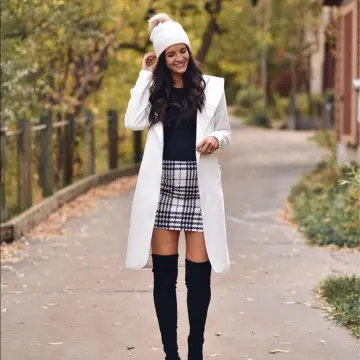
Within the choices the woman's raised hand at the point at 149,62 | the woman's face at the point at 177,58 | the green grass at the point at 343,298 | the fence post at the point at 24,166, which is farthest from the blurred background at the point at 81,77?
the woman's face at the point at 177,58

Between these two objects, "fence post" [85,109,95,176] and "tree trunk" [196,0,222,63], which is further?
"tree trunk" [196,0,222,63]

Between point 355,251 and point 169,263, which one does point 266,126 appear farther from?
point 169,263

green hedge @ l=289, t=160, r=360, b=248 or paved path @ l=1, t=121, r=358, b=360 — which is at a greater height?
green hedge @ l=289, t=160, r=360, b=248

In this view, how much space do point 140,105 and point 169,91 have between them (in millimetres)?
164

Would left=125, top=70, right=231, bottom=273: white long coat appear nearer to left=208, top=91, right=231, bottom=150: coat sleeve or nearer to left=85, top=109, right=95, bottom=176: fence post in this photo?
left=208, top=91, right=231, bottom=150: coat sleeve

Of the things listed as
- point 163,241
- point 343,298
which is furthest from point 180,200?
point 343,298

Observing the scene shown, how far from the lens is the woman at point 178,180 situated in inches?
214

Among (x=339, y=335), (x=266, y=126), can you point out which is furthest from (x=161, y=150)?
(x=266, y=126)

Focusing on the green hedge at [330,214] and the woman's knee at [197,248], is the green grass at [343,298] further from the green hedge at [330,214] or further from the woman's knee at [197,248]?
the woman's knee at [197,248]

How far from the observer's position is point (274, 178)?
18.6 metres

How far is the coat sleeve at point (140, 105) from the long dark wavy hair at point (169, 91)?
0.03m

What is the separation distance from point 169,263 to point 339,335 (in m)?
1.71

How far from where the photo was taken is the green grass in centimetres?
699

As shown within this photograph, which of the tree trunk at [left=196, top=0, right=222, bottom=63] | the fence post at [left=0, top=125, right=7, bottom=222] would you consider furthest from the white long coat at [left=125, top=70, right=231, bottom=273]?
the tree trunk at [left=196, top=0, right=222, bottom=63]
